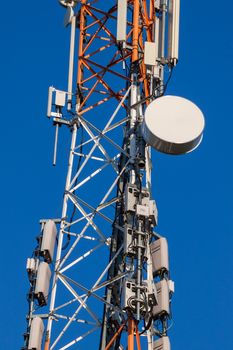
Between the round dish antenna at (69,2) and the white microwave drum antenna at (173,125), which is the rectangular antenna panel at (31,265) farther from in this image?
the round dish antenna at (69,2)

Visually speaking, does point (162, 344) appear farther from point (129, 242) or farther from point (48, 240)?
point (48, 240)

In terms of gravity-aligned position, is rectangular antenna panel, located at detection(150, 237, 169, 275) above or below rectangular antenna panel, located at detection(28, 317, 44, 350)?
above

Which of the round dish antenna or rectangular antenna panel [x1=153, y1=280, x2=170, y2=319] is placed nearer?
rectangular antenna panel [x1=153, y1=280, x2=170, y2=319]

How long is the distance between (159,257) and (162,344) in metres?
2.47

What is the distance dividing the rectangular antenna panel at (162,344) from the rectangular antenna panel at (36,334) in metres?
3.01

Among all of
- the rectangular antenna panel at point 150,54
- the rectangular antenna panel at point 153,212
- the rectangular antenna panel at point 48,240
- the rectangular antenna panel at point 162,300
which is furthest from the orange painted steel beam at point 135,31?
the rectangular antenna panel at point 162,300

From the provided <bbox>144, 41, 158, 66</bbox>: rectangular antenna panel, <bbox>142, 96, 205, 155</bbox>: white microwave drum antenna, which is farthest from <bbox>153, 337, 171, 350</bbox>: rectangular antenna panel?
<bbox>144, 41, 158, 66</bbox>: rectangular antenna panel

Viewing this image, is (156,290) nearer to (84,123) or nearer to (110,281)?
(110,281)

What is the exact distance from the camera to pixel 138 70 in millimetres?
36719

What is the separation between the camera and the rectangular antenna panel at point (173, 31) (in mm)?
35781

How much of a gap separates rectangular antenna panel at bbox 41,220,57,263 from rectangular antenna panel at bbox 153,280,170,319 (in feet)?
10.3

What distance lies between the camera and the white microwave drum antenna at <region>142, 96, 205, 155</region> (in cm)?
3269

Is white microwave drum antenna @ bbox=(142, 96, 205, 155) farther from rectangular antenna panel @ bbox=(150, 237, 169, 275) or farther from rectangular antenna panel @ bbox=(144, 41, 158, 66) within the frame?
rectangular antenna panel @ bbox=(150, 237, 169, 275)

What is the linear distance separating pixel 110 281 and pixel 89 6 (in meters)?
11.5
